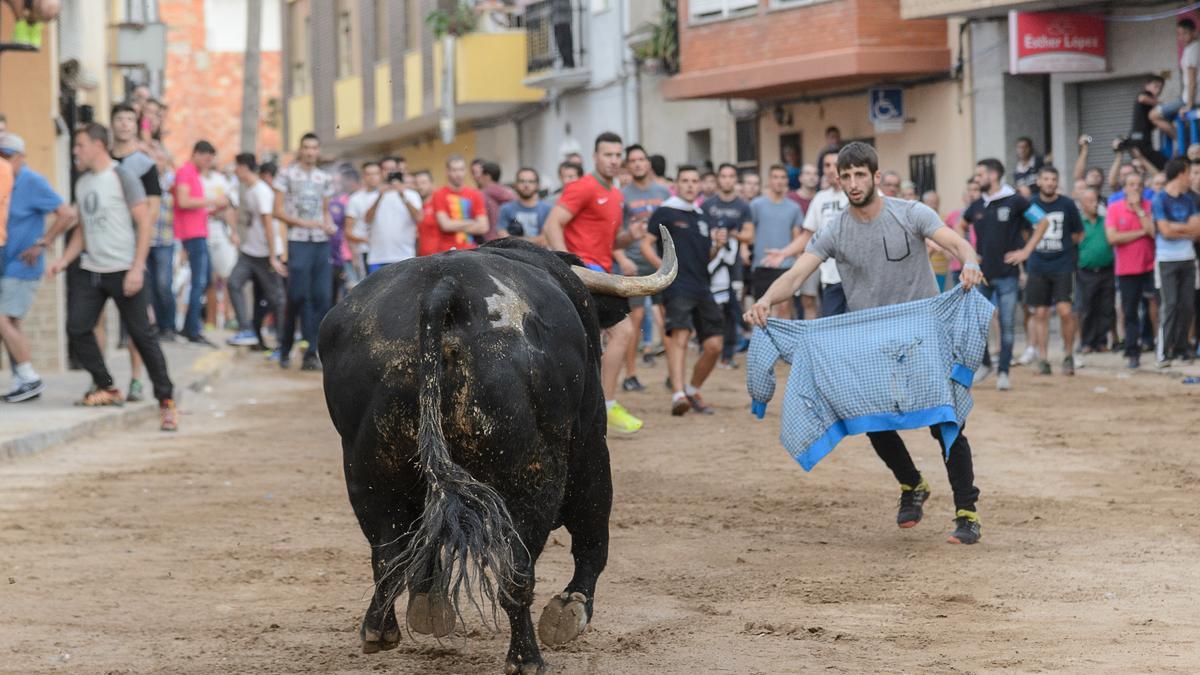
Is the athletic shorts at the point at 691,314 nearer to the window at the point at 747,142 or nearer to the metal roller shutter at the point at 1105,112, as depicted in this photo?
the metal roller shutter at the point at 1105,112

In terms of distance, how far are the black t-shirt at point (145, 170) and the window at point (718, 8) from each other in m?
16.5

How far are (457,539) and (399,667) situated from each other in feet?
3.22

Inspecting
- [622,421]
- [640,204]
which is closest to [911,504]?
[622,421]

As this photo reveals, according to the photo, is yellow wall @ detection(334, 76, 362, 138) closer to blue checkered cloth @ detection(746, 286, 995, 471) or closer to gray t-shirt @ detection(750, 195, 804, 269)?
gray t-shirt @ detection(750, 195, 804, 269)

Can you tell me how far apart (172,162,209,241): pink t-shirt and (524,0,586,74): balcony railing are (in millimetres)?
15666

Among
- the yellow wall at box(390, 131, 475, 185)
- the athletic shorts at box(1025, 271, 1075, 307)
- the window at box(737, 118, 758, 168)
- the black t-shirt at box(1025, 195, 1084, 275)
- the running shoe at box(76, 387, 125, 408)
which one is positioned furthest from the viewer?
the yellow wall at box(390, 131, 475, 185)

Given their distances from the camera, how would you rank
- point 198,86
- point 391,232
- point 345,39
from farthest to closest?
point 198,86, point 345,39, point 391,232

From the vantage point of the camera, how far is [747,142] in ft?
104

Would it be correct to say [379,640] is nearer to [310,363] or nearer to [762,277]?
[310,363]

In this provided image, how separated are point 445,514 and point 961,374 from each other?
12.4ft

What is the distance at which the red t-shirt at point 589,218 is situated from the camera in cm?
1287

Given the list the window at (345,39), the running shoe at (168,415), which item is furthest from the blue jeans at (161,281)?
the window at (345,39)

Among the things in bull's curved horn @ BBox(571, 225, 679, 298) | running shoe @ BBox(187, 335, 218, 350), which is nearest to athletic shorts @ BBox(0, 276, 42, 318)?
running shoe @ BBox(187, 335, 218, 350)

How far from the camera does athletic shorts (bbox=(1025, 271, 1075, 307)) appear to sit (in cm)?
1756
